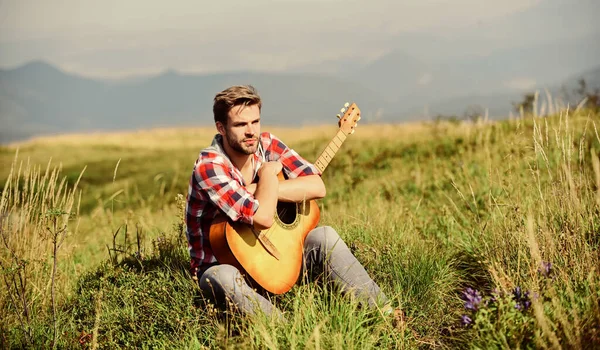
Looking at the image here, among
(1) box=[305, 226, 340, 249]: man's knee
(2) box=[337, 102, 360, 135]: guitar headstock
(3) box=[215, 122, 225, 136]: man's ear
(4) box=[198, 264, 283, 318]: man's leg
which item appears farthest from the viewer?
(2) box=[337, 102, 360, 135]: guitar headstock

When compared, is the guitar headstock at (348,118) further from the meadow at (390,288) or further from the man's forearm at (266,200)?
the meadow at (390,288)

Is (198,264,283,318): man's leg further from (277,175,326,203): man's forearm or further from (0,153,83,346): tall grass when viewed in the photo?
(0,153,83,346): tall grass

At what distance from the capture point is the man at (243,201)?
3.15 m

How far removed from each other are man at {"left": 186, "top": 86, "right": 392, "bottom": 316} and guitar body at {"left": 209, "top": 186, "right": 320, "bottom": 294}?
0.07m

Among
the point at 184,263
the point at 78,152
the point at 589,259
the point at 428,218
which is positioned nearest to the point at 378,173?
the point at 428,218

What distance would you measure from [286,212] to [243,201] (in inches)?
26.3

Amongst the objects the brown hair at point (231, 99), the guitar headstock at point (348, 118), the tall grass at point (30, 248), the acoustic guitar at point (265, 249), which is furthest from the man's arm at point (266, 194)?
the tall grass at point (30, 248)

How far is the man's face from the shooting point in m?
3.39

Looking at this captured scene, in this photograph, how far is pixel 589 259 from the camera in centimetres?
294

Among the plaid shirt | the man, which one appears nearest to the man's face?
the man

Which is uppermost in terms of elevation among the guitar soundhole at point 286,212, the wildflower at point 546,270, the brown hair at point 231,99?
the brown hair at point 231,99

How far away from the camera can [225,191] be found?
3201mm

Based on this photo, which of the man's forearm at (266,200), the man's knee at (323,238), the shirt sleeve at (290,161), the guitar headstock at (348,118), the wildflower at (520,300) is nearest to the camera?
the wildflower at (520,300)

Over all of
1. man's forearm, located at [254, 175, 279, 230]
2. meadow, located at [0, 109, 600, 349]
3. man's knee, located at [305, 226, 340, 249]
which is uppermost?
man's forearm, located at [254, 175, 279, 230]
